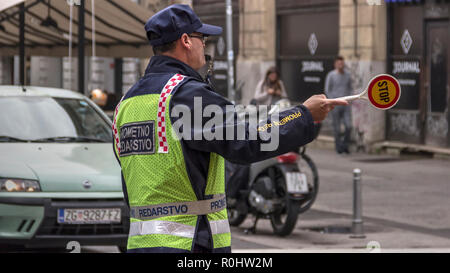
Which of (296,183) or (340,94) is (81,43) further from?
(340,94)

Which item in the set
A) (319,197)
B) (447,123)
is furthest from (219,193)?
(447,123)

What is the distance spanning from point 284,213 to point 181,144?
6.40m

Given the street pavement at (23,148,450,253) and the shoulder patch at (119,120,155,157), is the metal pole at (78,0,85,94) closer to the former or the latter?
the street pavement at (23,148,450,253)

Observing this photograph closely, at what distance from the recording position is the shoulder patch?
11.2 ft

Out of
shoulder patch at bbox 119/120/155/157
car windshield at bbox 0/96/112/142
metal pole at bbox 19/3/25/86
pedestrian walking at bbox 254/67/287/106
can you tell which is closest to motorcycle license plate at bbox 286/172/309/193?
car windshield at bbox 0/96/112/142

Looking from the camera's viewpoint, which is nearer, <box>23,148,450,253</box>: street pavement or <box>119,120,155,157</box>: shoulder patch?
<box>119,120,155,157</box>: shoulder patch

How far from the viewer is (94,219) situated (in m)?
7.46

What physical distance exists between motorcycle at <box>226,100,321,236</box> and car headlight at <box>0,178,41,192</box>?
2630mm

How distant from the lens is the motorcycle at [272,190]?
9461mm

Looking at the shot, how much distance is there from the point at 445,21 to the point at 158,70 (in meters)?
14.3

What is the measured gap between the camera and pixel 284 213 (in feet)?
31.8

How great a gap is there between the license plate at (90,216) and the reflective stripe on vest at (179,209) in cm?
402

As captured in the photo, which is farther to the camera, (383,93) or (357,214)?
(357,214)

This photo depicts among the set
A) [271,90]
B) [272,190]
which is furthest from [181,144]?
[271,90]
